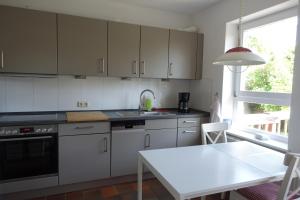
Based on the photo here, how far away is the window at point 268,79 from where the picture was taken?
83.7 inches

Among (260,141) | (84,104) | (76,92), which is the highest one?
(76,92)

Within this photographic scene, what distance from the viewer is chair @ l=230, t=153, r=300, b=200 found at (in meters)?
1.20

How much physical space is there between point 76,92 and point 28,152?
96 centimetres

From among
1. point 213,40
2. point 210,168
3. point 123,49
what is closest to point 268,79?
point 213,40

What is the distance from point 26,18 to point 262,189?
2.74 meters

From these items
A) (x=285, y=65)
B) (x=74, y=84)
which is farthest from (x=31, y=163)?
(x=285, y=65)

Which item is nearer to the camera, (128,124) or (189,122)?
(128,124)

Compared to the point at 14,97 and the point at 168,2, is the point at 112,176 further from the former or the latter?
the point at 168,2

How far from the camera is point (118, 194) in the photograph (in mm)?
2346

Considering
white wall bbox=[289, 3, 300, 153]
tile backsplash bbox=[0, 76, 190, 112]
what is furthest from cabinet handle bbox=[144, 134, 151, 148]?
white wall bbox=[289, 3, 300, 153]

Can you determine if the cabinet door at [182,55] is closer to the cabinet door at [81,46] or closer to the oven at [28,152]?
the cabinet door at [81,46]

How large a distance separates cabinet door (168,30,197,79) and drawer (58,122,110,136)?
1.19 metres


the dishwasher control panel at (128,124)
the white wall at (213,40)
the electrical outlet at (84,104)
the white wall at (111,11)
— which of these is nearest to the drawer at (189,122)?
the white wall at (213,40)

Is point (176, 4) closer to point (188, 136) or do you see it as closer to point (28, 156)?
point (188, 136)
